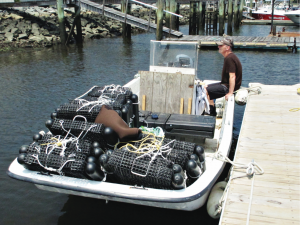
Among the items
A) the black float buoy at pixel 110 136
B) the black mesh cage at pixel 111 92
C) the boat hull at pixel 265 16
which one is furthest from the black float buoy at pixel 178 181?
the boat hull at pixel 265 16

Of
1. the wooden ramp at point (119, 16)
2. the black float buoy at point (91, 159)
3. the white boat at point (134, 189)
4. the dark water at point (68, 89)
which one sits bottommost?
the dark water at point (68, 89)

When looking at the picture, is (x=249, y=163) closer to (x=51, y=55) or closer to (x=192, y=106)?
(x=192, y=106)

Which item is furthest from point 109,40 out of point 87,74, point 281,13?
point 281,13

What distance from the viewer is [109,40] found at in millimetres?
22938

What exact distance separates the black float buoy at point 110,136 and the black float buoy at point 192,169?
3.24 feet

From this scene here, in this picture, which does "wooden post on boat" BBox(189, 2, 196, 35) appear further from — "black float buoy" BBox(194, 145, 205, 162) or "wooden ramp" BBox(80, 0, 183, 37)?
"black float buoy" BBox(194, 145, 205, 162)

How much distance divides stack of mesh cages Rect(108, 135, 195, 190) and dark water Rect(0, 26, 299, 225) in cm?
107

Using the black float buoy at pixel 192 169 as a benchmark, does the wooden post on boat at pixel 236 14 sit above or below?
above

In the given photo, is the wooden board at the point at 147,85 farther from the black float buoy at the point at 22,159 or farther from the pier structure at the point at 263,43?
the pier structure at the point at 263,43

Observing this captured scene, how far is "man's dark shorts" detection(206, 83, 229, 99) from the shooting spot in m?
6.12

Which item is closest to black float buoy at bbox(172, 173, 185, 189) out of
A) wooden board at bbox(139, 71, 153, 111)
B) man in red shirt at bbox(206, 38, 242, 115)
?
man in red shirt at bbox(206, 38, 242, 115)

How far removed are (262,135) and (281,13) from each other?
116 feet

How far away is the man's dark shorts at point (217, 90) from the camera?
6.12 metres

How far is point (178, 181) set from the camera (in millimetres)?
3342
